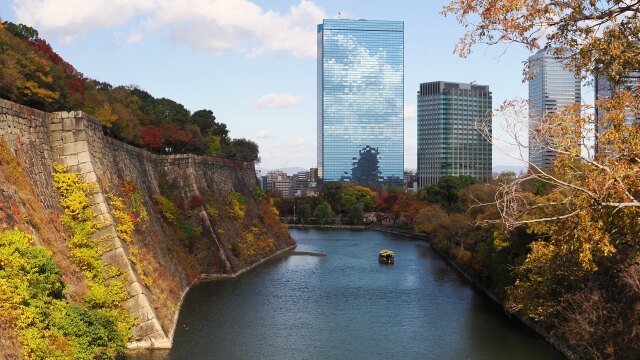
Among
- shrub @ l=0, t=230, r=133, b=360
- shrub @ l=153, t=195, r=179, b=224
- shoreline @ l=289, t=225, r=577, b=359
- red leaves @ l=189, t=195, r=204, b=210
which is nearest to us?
shrub @ l=0, t=230, r=133, b=360

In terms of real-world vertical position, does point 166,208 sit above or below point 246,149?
below

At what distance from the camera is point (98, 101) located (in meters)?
45.2

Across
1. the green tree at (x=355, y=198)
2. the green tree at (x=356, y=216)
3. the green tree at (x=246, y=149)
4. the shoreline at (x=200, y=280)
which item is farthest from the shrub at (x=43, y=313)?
the green tree at (x=355, y=198)

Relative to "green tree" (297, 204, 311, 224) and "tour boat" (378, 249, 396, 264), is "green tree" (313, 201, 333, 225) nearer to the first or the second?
"green tree" (297, 204, 311, 224)

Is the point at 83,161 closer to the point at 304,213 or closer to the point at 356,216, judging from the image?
the point at 356,216

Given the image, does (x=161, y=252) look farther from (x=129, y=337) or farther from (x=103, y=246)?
(x=129, y=337)

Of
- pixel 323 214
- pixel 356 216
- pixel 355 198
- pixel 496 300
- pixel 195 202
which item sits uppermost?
pixel 195 202

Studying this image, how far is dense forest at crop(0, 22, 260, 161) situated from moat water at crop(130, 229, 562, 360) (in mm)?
Answer: 13774

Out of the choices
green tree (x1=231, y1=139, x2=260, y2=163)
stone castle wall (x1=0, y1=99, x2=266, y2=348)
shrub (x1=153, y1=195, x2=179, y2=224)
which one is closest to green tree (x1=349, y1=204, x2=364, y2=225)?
green tree (x1=231, y1=139, x2=260, y2=163)

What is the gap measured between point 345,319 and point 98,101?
2359 cm

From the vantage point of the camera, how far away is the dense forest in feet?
103

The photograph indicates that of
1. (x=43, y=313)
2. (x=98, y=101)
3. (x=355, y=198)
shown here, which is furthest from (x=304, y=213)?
(x=43, y=313)

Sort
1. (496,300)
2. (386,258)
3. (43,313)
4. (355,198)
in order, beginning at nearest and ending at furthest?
(43,313), (496,300), (386,258), (355,198)

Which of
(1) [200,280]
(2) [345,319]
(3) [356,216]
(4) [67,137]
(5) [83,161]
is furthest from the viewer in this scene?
(3) [356,216]
